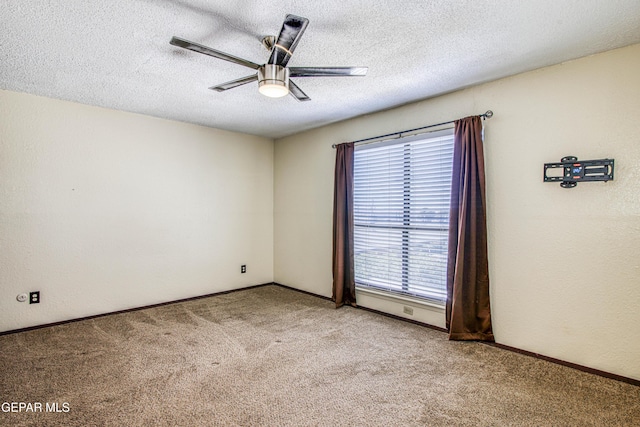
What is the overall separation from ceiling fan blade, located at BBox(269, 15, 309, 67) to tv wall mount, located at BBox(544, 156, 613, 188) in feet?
7.44

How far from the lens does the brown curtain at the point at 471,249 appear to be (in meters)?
2.93

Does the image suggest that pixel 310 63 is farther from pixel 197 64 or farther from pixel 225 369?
pixel 225 369

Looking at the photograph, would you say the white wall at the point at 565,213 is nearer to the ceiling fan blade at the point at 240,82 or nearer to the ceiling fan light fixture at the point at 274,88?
the ceiling fan light fixture at the point at 274,88

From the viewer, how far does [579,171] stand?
2479 mm

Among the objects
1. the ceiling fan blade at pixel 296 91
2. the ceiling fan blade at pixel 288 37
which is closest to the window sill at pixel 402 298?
the ceiling fan blade at pixel 296 91

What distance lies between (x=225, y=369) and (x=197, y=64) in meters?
2.46

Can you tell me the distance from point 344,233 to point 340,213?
0.86 ft

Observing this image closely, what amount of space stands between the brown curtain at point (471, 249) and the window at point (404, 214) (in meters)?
0.24

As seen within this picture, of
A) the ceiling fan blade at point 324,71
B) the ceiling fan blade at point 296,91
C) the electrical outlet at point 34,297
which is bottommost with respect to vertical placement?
the electrical outlet at point 34,297

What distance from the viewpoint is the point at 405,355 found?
2.76 metres

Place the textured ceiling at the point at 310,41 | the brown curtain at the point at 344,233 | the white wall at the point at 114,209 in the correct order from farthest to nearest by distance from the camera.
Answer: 1. the brown curtain at the point at 344,233
2. the white wall at the point at 114,209
3. the textured ceiling at the point at 310,41

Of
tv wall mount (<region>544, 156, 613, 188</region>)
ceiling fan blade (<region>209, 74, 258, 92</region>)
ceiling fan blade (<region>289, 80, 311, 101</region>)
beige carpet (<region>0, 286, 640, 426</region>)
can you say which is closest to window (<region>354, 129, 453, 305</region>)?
beige carpet (<region>0, 286, 640, 426</region>)

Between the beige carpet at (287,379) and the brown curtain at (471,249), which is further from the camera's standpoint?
the brown curtain at (471,249)

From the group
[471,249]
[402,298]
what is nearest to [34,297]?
[402,298]
